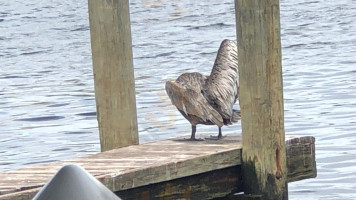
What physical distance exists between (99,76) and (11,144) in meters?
6.02

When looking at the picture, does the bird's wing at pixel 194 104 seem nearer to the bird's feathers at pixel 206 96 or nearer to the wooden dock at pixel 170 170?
the bird's feathers at pixel 206 96

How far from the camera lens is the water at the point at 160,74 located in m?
11.9

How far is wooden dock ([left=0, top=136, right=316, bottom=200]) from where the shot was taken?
603 cm

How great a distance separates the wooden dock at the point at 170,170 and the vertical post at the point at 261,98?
16cm

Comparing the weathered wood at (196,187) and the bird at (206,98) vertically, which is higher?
the bird at (206,98)

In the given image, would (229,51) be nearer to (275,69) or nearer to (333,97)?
(275,69)

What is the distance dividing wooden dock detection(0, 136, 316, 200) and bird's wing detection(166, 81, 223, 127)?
0.76 feet

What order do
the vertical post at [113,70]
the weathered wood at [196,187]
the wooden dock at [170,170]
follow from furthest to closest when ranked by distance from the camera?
1. the vertical post at [113,70]
2. the weathered wood at [196,187]
3. the wooden dock at [170,170]

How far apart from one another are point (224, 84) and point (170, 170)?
140cm

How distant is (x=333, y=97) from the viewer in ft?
47.6

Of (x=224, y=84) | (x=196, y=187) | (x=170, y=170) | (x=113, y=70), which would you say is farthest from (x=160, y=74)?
(x=170, y=170)

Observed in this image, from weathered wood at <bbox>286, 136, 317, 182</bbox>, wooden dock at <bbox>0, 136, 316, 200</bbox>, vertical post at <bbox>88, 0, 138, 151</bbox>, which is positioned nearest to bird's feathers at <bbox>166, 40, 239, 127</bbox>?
wooden dock at <bbox>0, 136, 316, 200</bbox>

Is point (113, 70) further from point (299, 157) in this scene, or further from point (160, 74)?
point (160, 74)

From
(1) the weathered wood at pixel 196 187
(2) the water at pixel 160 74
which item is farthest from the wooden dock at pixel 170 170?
(2) the water at pixel 160 74
